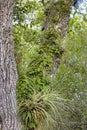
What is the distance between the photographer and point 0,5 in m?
3.14

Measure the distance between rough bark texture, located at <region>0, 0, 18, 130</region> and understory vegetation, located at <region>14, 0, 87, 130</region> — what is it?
1.77ft

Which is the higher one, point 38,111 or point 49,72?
point 49,72

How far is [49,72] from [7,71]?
1.10 metres

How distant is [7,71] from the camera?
10.2 ft

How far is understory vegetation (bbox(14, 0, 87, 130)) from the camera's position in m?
3.66

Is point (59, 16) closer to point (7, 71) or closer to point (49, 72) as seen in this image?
point (49, 72)

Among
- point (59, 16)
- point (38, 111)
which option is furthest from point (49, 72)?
point (59, 16)

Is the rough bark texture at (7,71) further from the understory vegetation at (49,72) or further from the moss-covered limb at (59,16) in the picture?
the moss-covered limb at (59,16)

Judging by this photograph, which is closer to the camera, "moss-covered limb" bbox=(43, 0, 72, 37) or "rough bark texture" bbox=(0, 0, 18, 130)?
"rough bark texture" bbox=(0, 0, 18, 130)

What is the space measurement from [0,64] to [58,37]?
1.42 m

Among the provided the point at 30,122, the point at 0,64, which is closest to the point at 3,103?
the point at 0,64

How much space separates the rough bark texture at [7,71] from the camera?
3055 mm

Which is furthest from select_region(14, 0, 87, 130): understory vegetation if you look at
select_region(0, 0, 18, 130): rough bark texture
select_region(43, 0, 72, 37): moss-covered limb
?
select_region(0, 0, 18, 130): rough bark texture

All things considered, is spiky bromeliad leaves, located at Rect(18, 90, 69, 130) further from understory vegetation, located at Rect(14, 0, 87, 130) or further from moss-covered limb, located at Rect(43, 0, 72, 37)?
moss-covered limb, located at Rect(43, 0, 72, 37)
